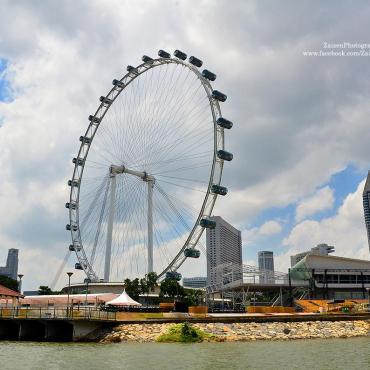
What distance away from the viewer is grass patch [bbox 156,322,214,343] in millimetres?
35269

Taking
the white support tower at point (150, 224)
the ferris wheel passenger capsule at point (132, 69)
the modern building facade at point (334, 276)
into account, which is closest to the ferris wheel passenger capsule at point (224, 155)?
the white support tower at point (150, 224)

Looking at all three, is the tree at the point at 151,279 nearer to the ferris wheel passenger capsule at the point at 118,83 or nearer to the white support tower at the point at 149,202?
the white support tower at the point at 149,202

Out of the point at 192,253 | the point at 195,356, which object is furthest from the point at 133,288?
the point at 195,356

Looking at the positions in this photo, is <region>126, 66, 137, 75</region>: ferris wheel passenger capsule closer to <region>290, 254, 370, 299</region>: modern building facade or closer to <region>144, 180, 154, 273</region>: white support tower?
<region>144, 180, 154, 273</region>: white support tower

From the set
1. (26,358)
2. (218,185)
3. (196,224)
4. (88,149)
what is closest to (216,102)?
(218,185)

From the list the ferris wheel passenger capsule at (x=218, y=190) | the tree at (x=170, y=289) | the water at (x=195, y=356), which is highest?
the ferris wheel passenger capsule at (x=218, y=190)

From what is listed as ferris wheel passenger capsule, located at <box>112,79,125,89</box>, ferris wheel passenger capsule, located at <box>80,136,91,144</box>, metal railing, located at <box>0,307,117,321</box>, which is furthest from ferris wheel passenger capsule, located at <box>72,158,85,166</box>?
metal railing, located at <box>0,307,117,321</box>

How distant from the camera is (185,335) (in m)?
35.5

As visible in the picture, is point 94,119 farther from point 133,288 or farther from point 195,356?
point 195,356

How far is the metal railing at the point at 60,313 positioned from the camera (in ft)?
128

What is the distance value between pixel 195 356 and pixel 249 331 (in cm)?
1261

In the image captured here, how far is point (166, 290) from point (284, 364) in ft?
194

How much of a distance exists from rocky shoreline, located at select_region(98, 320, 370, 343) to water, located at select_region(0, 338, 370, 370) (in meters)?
2.60

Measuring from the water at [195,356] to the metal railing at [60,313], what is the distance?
521 cm
